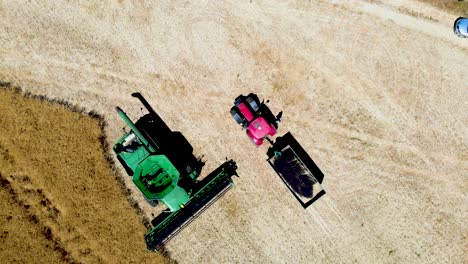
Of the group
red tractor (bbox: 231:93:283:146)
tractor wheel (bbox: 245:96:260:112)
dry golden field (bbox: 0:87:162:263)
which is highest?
tractor wheel (bbox: 245:96:260:112)

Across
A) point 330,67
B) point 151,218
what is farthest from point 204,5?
point 151,218

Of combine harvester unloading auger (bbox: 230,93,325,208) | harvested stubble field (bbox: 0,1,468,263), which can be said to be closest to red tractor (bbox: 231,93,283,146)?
combine harvester unloading auger (bbox: 230,93,325,208)

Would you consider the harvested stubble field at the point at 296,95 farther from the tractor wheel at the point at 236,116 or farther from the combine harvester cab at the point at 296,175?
the tractor wheel at the point at 236,116

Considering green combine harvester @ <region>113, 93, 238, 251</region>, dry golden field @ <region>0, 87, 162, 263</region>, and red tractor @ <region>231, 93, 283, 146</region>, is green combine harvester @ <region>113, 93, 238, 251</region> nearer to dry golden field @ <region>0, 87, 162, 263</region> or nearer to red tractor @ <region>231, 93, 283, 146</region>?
dry golden field @ <region>0, 87, 162, 263</region>

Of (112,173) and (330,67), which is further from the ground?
(330,67)

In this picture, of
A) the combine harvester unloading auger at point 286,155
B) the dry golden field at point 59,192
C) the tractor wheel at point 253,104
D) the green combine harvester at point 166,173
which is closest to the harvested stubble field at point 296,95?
the combine harvester unloading auger at point 286,155

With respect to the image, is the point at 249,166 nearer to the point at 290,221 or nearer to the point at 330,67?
the point at 290,221
